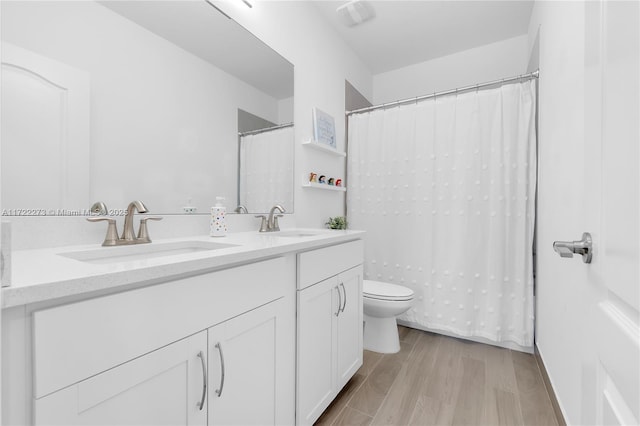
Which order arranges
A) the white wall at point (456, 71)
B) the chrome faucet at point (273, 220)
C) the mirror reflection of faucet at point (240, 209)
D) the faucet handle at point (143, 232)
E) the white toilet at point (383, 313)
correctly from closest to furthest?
1. the faucet handle at point (143, 232)
2. the mirror reflection of faucet at point (240, 209)
3. the chrome faucet at point (273, 220)
4. the white toilet at point (383, 313)
5. the white wall at point (456, 71)

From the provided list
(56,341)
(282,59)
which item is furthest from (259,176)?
(56,341)

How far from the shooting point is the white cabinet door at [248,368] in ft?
2.87

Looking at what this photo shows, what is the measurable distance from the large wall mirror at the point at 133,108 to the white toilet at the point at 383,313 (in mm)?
964

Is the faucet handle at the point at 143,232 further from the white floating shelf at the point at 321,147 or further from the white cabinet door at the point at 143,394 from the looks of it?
the white floating shelf at the point at 321,147

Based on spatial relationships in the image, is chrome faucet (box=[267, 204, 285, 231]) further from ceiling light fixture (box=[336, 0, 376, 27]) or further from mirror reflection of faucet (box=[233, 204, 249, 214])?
ceiling light fixture (box=[336, 0, 376, 27])

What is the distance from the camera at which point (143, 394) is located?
70 cm

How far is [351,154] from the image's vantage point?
2.73m

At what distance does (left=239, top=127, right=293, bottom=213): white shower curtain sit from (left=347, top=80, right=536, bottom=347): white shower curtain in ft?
2.91

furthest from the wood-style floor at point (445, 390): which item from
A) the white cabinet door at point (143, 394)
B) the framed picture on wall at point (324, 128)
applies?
the framed picture on wall at point (324, 128)

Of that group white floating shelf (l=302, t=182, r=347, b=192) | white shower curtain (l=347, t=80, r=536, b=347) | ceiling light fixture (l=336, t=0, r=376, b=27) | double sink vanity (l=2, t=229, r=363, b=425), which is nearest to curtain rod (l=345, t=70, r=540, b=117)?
white shower curtain (l=347, t=80, r=536, b=347)

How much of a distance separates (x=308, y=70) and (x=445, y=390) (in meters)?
2.25

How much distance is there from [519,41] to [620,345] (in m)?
3.01

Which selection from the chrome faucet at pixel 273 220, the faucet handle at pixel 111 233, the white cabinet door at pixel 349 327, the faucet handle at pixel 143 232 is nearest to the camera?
the faucet handle at pixel 111 233

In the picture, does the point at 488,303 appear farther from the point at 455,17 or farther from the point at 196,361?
the point at 455,17
